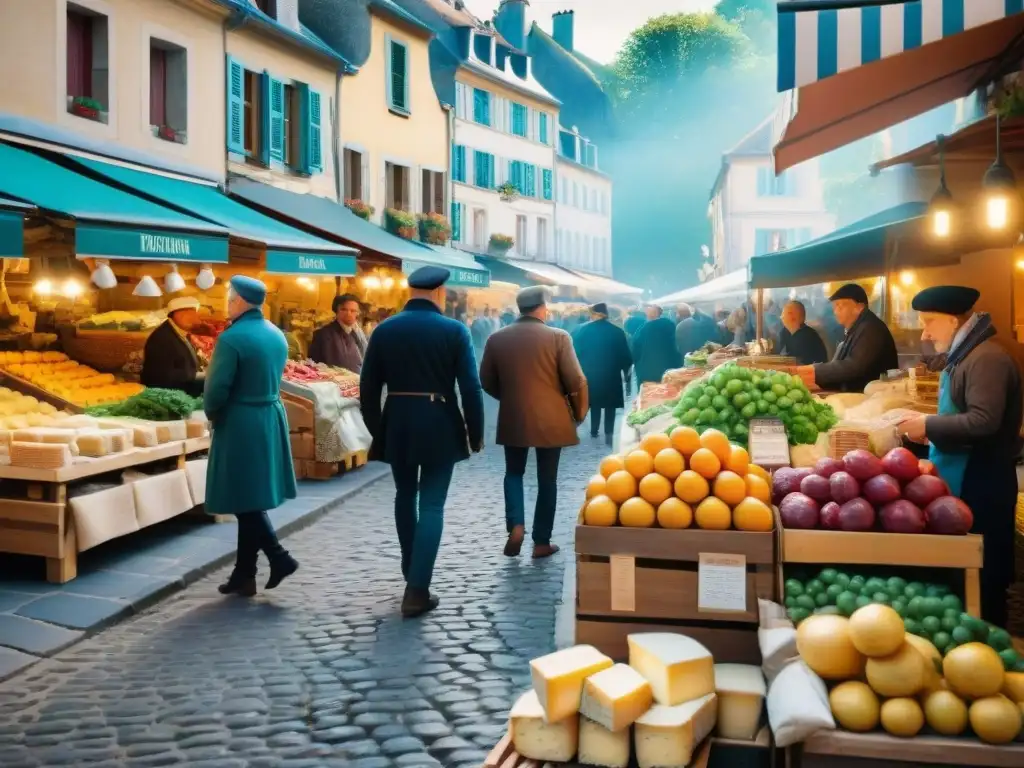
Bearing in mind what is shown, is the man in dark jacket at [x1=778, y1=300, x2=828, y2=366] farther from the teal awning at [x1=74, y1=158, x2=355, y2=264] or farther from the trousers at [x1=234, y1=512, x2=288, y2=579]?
the trousers at [x1=234, y1=512, x2=288, y2=579]

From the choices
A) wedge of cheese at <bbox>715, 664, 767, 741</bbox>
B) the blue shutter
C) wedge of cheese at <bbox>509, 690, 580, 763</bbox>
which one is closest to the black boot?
wedge of cheese at <bbox>509, 690, 580, 763</bbox>

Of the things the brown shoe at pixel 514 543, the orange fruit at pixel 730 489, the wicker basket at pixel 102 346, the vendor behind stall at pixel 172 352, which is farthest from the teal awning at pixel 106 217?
the orange fruit at pixel 730 489

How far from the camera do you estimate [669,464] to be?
4516mm

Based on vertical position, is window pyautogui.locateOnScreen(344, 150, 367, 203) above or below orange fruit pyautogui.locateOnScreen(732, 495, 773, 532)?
above

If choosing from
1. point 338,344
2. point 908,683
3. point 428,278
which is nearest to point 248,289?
point 428,278

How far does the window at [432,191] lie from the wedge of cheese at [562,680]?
925 inches

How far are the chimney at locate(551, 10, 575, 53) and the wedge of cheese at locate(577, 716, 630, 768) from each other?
5724cm

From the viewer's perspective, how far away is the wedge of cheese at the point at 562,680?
3.61 m

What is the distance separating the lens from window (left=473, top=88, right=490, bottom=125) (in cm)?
3750

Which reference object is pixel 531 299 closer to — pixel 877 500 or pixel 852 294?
pixel 852 294

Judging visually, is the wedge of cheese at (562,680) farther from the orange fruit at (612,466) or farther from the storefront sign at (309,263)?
the storefront sign at (309,263)

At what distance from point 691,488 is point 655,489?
0.47ft

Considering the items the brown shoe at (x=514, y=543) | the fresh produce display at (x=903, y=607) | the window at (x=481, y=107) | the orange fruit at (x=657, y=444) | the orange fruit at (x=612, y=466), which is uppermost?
the window at (x=481, y=107)

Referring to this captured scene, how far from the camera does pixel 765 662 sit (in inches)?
154
